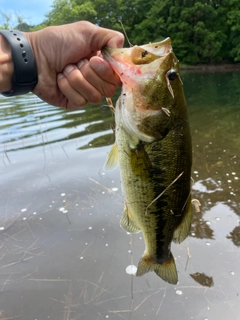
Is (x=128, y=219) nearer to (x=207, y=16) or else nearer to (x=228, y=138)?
(x=228, y=138)

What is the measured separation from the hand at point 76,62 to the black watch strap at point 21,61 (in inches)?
2.7

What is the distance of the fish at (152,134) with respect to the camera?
1.78m

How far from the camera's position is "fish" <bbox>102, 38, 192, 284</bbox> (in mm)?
1779

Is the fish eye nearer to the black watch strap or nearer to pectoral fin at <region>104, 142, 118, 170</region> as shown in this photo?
pectoral fin at <region>104, 142, 118, 170</region>

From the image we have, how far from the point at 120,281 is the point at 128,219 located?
1.83 m

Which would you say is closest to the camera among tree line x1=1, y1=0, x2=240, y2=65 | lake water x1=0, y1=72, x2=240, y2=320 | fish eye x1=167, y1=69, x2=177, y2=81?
fish eye x1=167, y1=69, x2=177, y2=81

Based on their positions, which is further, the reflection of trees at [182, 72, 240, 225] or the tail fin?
the reflection of trees at [182, 72, 240, 225]

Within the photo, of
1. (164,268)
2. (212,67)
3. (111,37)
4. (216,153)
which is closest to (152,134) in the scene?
(111,37)

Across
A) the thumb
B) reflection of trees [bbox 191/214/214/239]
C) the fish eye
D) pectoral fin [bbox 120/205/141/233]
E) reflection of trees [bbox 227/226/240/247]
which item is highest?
the thumb

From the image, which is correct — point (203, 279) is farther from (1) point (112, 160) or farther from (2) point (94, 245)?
(1) point (112, 160)

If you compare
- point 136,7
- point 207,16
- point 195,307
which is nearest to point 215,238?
point 195,307

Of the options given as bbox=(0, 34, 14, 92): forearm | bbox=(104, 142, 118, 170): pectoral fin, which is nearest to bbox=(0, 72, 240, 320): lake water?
bbox=(104, 142, 118, 170): pectoral fin

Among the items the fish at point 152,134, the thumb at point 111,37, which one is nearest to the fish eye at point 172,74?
the fish at point 152,134

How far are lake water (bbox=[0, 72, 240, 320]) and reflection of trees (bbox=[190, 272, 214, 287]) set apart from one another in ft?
0.04
